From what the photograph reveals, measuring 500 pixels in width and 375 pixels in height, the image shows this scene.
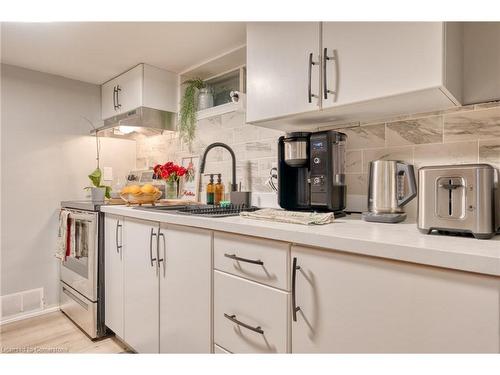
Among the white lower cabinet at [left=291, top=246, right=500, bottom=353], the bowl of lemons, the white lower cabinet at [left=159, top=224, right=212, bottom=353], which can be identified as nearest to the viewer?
the white lower cabinet at [left=291, top=246, right=500, bottom=353]

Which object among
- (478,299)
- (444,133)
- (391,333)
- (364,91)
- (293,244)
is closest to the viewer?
(478,299)

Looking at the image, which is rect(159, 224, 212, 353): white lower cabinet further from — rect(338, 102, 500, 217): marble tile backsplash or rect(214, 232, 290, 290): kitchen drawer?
rect(338, 102, 500, 217): marble tile backsplash

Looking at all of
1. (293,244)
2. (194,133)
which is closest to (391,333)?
(293,244)

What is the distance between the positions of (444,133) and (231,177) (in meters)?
1.36

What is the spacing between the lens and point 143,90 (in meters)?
2.43

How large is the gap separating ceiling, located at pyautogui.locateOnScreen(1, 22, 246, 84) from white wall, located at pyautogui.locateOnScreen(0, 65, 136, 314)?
21 centimetres

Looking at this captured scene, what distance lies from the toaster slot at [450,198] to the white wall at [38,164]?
288cm

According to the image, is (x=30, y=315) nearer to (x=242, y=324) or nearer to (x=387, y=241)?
(x=242, y=324)

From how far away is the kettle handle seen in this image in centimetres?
120

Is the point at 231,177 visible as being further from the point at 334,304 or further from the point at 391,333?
the point at 391,333

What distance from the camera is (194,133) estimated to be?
8.26ft

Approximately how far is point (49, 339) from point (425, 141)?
2656 mm

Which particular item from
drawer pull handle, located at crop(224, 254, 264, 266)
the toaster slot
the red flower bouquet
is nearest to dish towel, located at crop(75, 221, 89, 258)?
the red flower bouquet

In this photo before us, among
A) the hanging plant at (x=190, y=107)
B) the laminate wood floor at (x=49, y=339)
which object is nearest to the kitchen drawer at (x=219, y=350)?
the laminate wood floor at (x=49, y=339)
